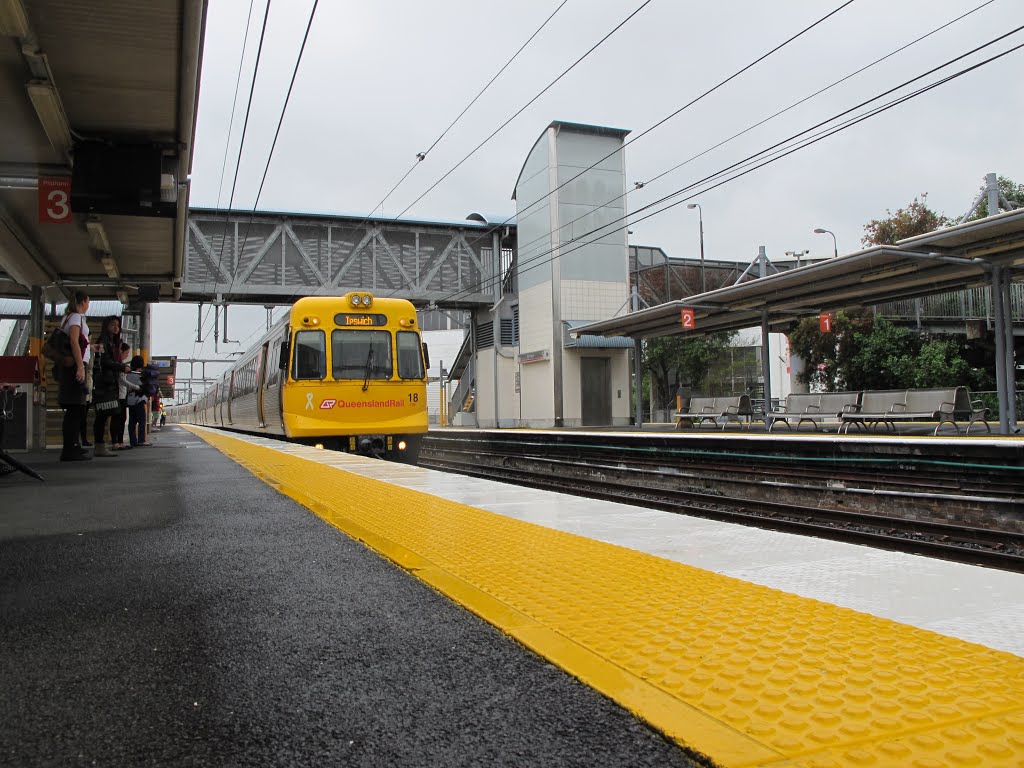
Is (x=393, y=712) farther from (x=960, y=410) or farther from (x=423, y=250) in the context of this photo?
(x=423, y=250)

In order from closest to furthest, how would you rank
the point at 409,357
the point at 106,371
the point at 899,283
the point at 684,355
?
the point at 106,371
the point at 409,357
the point at 899,283
the point at 684,355

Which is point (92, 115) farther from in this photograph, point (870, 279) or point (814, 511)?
point (870, 279)

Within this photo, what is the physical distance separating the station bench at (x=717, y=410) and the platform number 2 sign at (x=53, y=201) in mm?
17176

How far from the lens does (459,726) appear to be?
166cm

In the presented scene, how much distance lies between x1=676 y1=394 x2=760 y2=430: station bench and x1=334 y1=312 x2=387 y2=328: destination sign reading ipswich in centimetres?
1197

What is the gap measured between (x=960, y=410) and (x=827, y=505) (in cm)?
791

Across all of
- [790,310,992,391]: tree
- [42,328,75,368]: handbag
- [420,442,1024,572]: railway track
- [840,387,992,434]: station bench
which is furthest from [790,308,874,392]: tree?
[42,328,75,368]: handbag

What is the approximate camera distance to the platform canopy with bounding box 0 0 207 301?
21.5ft

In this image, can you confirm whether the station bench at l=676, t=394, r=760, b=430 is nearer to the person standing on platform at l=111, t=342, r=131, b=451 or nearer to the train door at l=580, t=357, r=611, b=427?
the train door at l=580, t=357, r=611, b=427

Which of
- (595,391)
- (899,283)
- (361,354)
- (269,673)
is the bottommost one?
(269,673)

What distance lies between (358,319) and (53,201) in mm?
5039

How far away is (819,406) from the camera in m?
19.5

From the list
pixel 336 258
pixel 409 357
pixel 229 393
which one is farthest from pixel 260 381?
pixel 336 258

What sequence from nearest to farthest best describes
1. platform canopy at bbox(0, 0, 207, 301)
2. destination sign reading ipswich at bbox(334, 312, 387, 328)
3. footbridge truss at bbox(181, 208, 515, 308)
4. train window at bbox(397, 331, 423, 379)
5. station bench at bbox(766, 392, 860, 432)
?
platform canopy at bbox(0, 0, 207, 301) → destination sign reading ipswich at bbox(334, 312, 387, 328) → train window at bbox(397, 331, 423, 379) → station bench at bbox(766, 392, 860, 432) → footbridge truss at bbox(181, 208, 515, 308)
